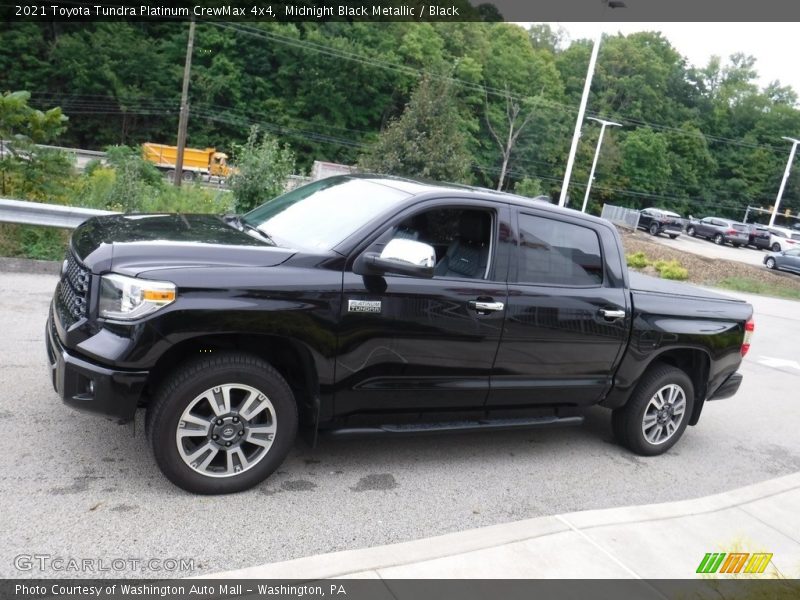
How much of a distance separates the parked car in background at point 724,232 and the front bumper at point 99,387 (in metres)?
52.0

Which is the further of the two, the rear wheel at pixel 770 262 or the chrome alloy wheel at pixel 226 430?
the rear wheel at pixel 770 262

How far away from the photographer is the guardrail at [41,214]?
8.26 m

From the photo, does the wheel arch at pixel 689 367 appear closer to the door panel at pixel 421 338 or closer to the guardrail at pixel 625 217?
the door panel at pixel 421 338

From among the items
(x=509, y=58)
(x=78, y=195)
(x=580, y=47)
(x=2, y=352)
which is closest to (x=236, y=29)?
(x=509, y=58)

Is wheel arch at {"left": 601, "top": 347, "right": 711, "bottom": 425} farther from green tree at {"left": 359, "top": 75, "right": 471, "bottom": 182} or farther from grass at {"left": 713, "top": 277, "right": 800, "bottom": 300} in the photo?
grass at {"left": 713, "top": 277, "right": 800, "bottom": 300}

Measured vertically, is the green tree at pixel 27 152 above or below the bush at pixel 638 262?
above

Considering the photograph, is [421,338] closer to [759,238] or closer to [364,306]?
[364,306]

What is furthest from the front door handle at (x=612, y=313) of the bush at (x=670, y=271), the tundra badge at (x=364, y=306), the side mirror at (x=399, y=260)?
the bush at (x=670, y=271)

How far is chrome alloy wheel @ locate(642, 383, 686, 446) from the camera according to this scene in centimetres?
545

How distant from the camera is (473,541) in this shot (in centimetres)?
360

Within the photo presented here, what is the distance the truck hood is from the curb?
62.1 inches

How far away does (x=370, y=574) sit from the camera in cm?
316

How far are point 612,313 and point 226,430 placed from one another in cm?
282

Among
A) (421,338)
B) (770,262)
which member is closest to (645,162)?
(770,262)
